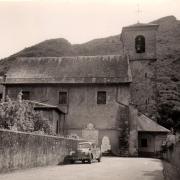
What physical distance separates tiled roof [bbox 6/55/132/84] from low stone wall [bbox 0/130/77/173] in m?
14.4

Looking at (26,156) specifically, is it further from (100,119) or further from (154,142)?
(154,142)

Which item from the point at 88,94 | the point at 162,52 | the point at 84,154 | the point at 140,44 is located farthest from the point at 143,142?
the point at 162,52

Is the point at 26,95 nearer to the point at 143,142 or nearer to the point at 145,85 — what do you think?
the point at 143,142

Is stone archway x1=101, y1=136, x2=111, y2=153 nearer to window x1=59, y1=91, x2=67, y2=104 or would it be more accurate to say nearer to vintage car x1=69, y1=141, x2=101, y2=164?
window x1=59, y1=91, x2=67, y2=104

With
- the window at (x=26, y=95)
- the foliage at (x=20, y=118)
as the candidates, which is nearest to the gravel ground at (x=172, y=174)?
the foliage at (x=20, y=118)

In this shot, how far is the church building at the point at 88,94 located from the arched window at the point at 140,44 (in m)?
4.56

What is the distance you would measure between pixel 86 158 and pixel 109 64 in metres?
16.7

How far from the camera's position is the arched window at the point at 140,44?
4147cm

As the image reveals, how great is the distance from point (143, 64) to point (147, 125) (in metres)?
7.50

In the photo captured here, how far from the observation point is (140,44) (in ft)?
137

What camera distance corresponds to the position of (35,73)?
36938 millimetres

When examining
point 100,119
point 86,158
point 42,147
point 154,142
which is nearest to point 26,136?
point 42,147

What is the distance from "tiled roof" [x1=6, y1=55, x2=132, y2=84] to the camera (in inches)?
1379

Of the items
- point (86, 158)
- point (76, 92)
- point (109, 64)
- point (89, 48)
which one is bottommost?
point (86, 158)
